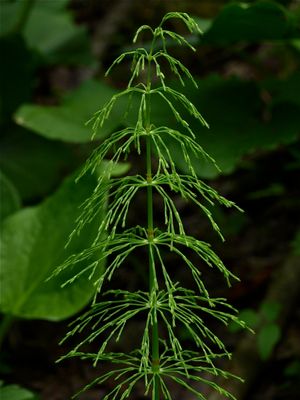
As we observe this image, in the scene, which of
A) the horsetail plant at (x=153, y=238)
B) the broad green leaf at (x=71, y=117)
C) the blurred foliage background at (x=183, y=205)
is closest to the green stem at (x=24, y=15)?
the blurred foliage background at (x=183, y=205)

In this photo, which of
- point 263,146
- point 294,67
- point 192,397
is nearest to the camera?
point 192,397

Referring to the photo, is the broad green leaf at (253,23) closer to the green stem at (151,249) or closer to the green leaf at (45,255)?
the green leaf at (45,255)

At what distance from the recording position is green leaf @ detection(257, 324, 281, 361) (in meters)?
2.69

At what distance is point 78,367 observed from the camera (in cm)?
314

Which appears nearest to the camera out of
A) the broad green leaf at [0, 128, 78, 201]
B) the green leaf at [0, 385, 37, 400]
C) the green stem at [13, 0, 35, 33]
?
the green leaf at [0, 385, 37, 400]

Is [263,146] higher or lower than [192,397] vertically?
higher

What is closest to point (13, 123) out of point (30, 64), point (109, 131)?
point (30, 64)

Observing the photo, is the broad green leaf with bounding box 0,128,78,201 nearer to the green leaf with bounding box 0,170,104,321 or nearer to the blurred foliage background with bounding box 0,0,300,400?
the blurred foliage background with bounding box 0,0,300,400

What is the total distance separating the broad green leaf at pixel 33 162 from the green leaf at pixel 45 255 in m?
1.05

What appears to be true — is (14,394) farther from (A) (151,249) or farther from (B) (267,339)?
(B) (267,339)

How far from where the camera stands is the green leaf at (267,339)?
2689 mm

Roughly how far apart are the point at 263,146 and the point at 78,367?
121 centimetres

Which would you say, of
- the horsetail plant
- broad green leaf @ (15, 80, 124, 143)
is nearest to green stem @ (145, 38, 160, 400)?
the horsetail plant

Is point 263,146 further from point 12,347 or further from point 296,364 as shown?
point 12,347
